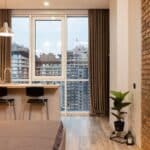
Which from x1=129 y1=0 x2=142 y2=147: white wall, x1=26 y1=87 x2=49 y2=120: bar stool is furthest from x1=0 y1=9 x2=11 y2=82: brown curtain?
x1=129 y1=0 x2=142 y2=147: white wall

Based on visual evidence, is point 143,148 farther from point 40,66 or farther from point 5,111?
point 40,66

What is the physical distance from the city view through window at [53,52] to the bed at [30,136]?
202 inches

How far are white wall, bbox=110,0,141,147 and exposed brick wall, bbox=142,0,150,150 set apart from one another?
0.92 ft

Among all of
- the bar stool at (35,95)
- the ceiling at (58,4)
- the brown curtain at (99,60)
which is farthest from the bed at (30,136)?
the brown curtain at (99,60)

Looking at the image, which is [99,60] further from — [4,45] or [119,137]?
[119,137]

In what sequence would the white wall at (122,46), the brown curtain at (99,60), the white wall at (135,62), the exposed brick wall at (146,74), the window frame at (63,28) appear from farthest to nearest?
the window frame at (63,28)
the brown curtain at (99,60)
the white wall at (122,46)
the white wall at (135,62)
the exposed brick wall at (146,74)

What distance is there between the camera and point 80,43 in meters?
8.54

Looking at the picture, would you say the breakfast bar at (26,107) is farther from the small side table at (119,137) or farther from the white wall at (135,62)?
the white wall at (135,62)

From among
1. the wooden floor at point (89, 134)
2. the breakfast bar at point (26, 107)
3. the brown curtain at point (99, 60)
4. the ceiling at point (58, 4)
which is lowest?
the wooden floor at point (89, 134)

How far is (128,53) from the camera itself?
227 inches

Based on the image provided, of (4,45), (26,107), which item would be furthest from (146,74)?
(4,45)

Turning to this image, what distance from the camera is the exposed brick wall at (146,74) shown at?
438 cm

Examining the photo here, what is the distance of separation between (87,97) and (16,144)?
6197mm

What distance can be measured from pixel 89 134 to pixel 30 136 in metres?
3.40
